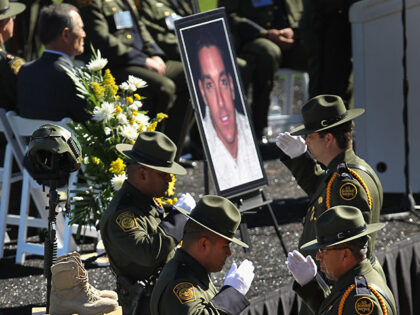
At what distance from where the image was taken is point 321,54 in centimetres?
1020

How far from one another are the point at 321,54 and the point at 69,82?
4.21 m

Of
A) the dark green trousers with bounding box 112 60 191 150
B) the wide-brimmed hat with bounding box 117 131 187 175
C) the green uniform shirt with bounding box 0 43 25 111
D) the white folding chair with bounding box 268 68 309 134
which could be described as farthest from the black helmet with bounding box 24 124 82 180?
the white folding chair with bounding box 268 68 309 134

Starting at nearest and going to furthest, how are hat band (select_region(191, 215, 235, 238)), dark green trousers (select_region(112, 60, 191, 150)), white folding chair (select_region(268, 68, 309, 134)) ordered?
hat band (select_region(191, 215, 235, 238)) → dark green trousers (select_region(112, 60, 191, 150)) → white folding chair (select_region(268, 68, 309, 134))

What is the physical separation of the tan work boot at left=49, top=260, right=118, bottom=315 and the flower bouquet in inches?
38.7

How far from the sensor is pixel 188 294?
12.9ft

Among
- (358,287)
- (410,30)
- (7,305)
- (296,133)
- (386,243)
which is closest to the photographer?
(358,287)

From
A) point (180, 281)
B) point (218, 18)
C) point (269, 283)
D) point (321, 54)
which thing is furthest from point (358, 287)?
point (321, 54)

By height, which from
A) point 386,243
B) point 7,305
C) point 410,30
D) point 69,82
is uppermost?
point 69,82

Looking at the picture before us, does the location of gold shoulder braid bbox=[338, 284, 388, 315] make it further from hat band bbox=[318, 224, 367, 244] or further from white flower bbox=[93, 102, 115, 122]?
white flower bbox=[93, 102, 115, 122]

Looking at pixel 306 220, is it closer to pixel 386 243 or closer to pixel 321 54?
pixel 386 243

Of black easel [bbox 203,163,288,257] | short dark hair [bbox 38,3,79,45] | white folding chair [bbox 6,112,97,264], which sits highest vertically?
short dark hair [bbox 38,3,79,45]

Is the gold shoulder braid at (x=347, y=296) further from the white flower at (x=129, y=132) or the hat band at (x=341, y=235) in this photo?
the white flower at (x=129, y=132)

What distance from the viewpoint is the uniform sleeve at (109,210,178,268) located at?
15.4 ft

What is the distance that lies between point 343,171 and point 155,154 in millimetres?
Answer: 1047
